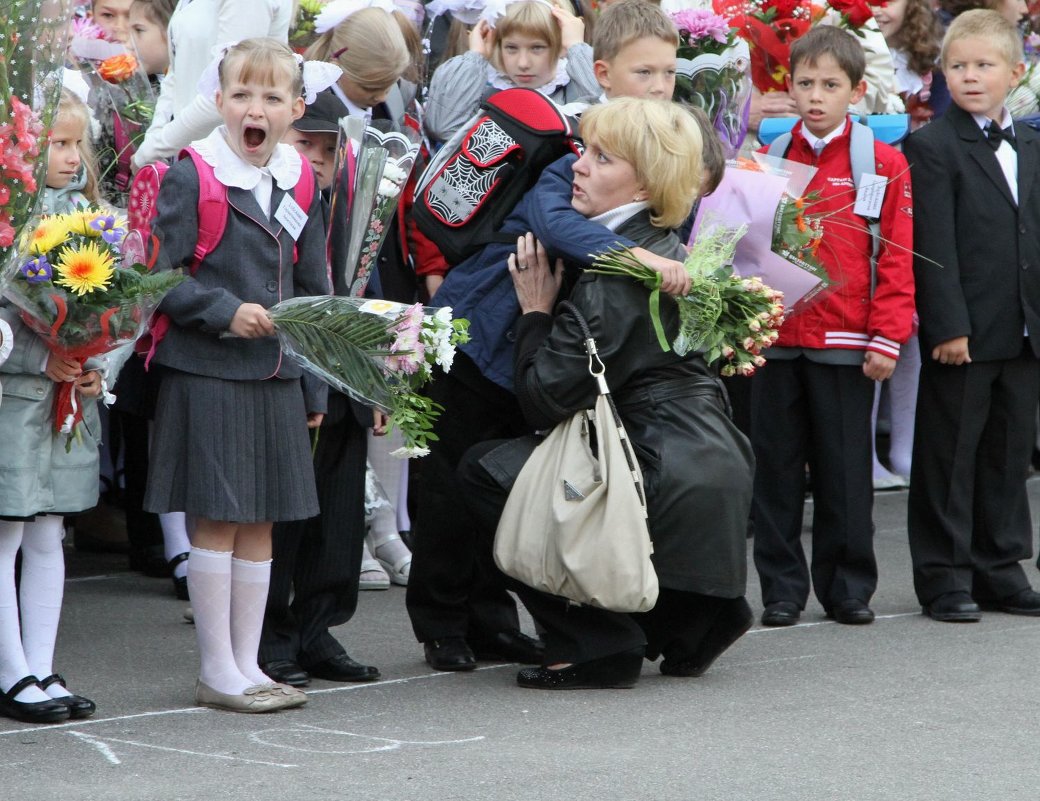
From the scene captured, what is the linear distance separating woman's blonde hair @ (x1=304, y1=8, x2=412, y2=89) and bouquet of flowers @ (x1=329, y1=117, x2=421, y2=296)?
734mm

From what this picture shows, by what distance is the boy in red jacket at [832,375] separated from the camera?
242 inches

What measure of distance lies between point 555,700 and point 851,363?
1859mm

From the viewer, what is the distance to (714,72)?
19.9ft

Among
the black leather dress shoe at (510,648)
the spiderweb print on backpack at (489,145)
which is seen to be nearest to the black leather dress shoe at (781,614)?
the black leather dress shoe at (510,648)

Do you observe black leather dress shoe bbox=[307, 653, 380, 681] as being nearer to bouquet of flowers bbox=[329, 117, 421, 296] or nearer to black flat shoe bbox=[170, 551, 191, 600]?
bouquet of flowers bbox=[329, 117, 421, 296]

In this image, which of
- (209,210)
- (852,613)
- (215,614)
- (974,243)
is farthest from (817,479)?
(209,210)

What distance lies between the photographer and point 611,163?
5117mm

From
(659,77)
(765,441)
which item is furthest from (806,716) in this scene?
(659,77)

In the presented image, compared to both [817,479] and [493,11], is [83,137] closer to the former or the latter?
[493,11]

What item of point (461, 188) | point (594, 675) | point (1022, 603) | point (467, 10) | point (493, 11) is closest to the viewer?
point (594, 675)

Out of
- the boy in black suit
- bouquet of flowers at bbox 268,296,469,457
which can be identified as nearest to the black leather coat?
bouquet of flowers at bbox 268,296,469,457

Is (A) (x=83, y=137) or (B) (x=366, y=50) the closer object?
(A) (x=83, y=137)

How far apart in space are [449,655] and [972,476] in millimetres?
2203

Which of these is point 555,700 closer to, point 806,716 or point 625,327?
point 806,716
